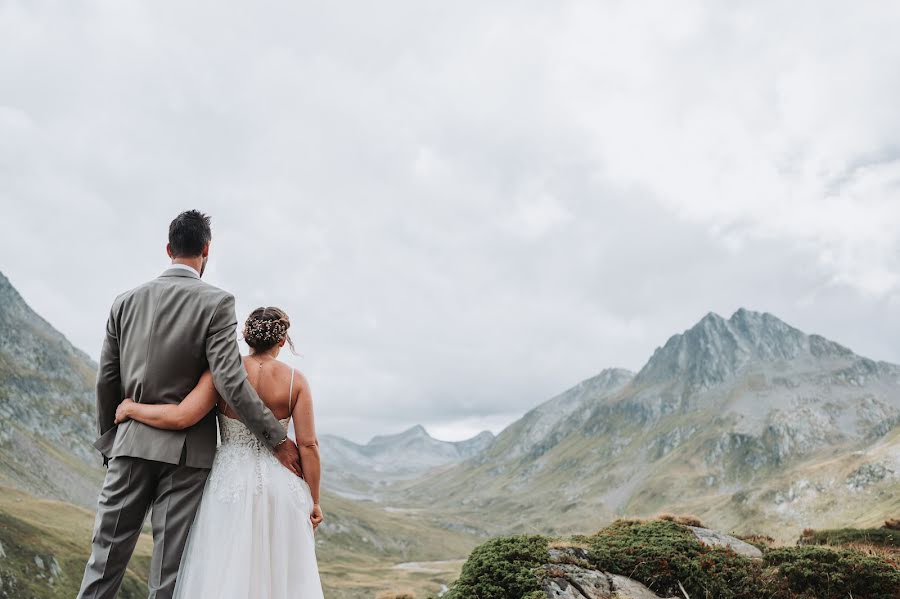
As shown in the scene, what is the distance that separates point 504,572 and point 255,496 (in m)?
7.70

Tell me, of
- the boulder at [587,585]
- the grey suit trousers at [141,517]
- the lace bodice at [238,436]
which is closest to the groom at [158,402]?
the grey suit trousers at [141,517]

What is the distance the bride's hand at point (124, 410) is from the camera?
6.63 meters

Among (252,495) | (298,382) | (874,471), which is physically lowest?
(252,495)

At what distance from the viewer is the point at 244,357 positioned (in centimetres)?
787

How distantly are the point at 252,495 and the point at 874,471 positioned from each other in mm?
198864

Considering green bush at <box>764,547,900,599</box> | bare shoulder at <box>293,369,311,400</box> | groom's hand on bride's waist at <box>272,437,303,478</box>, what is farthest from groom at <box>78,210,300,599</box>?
green bush at <box>764,547,900,599</box>

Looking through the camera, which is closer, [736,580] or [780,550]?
[736,580]

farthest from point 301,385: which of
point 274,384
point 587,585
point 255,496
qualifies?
point 587,585

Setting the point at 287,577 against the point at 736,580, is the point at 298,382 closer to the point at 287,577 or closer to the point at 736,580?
the point at 287,577

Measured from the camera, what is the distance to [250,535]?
691 cm

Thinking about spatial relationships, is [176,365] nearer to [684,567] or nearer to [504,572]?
[504,572]

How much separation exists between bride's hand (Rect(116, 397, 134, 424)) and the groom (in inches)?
4.0

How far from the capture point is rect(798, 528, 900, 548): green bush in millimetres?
19156

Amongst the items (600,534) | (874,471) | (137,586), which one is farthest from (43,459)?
(874,471)
